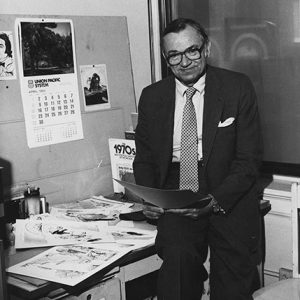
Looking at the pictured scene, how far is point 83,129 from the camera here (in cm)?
252

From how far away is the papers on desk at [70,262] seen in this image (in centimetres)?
160

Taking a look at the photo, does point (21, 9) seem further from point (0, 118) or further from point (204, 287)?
point (204, 287)

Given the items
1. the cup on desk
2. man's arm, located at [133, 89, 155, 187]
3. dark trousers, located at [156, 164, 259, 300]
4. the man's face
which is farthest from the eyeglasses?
the cup on desk

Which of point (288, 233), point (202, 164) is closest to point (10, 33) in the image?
point (202, 164)

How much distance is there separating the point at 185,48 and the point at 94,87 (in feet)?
2.16

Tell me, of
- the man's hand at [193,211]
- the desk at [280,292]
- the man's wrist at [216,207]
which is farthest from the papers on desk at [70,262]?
the desk at [280,292]

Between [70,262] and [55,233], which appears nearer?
[70,262]

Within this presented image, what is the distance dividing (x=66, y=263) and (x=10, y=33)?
1045 millimetres

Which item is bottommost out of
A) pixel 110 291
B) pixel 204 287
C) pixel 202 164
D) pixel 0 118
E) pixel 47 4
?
pixel 204 287

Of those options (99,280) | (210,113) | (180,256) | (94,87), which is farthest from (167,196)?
(94,87)

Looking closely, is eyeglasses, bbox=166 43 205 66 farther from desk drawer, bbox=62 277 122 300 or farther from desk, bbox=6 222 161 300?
desk drawer, bbox=62 277 122 300

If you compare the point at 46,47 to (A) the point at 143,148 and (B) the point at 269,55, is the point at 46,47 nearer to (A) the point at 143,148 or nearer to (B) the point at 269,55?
(A) the point at 143,148

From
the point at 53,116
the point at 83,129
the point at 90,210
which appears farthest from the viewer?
the point at 83,129

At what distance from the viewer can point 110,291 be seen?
1.76m
